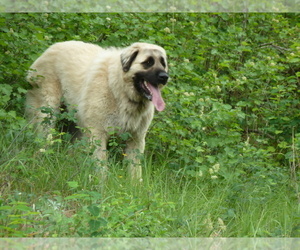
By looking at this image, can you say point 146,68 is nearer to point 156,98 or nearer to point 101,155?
point 156,98

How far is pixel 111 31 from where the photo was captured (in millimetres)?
8070

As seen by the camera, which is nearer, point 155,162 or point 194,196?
point 194,196

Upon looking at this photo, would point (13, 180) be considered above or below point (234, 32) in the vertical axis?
below

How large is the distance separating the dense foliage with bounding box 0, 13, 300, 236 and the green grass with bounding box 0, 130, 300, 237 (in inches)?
2.2

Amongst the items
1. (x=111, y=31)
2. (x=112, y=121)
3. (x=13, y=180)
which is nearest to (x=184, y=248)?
(x=13, y=180)

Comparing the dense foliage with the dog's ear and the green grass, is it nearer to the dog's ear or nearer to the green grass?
the green grass

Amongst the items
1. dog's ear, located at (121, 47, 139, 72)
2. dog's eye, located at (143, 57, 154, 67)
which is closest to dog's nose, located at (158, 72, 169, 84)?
dog's eye, located at (143, 57, 154, 67)

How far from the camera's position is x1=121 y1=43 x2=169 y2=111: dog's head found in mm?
6012

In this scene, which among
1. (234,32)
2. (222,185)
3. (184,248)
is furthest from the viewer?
(234,32)

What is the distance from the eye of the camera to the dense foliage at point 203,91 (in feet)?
18.7

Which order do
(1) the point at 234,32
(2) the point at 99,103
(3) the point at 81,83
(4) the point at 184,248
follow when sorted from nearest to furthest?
(4) the point at 184,248, (2) the point at 99,103, (3) the point at 81,83, (1) the point at 234,32

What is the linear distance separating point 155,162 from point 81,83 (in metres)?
1.35

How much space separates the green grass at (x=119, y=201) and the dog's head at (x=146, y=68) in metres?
0.90

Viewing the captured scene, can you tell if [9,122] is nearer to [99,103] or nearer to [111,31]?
Result: [99,103]
